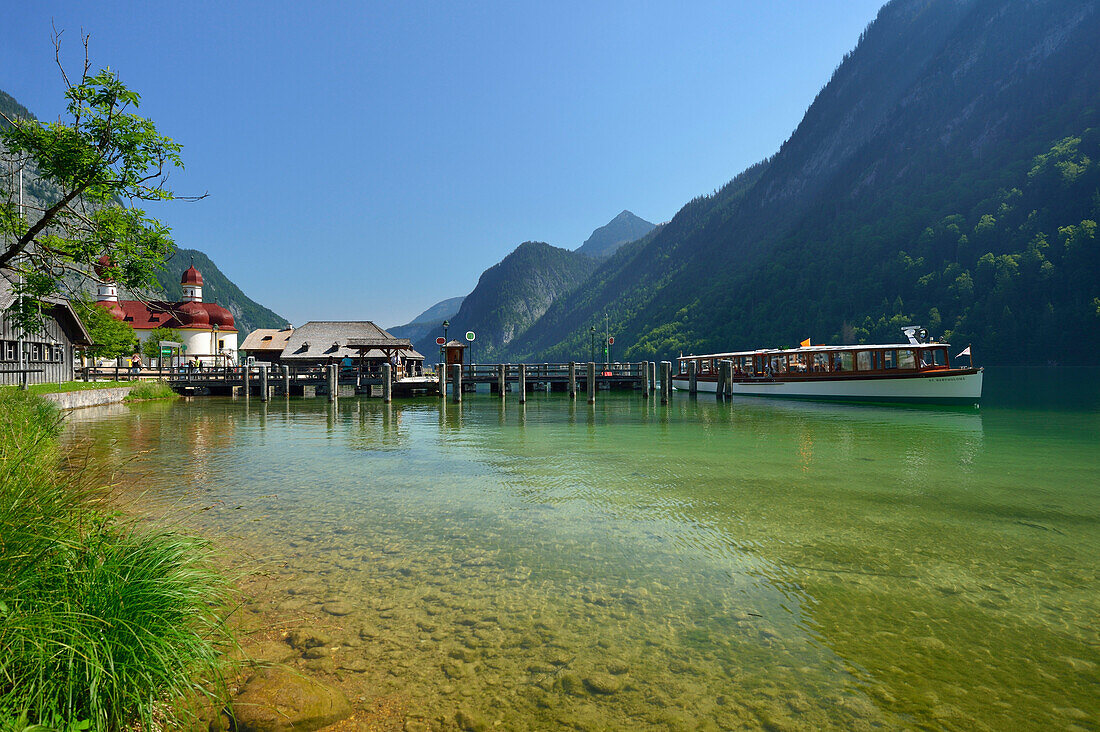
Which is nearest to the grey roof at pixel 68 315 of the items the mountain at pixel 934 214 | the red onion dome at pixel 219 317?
the red onion dome at pixel 219 317

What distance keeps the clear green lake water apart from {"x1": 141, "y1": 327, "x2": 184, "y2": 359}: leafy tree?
2797 inches

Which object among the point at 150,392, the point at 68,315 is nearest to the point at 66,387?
the point at 68,315

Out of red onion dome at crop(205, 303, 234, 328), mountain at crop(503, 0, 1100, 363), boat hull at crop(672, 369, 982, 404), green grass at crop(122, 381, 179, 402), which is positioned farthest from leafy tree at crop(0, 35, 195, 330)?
mountain at crop(503, 0, 1100, 363)

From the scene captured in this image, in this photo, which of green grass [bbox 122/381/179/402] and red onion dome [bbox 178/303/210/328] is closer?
green grass [bbox 122/381/179/402]

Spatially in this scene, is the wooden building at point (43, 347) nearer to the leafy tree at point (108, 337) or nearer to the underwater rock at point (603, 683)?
the leafy tree at point (108, 337)

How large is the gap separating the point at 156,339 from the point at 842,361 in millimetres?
83658

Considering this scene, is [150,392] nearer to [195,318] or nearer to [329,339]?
[329,339]

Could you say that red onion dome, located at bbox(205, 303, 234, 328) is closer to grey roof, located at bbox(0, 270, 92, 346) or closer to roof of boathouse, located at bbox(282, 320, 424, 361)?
roof of boathouse, located at bbox(282, 320, 424, 361)

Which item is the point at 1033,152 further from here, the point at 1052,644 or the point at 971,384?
the point at 1052,644

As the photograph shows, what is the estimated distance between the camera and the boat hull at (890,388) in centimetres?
3169

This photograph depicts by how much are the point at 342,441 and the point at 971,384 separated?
3286 centimetres

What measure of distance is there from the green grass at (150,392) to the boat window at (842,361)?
4542 centimetres

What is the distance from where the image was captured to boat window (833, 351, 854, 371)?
120 ft

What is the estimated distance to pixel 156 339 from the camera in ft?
255
